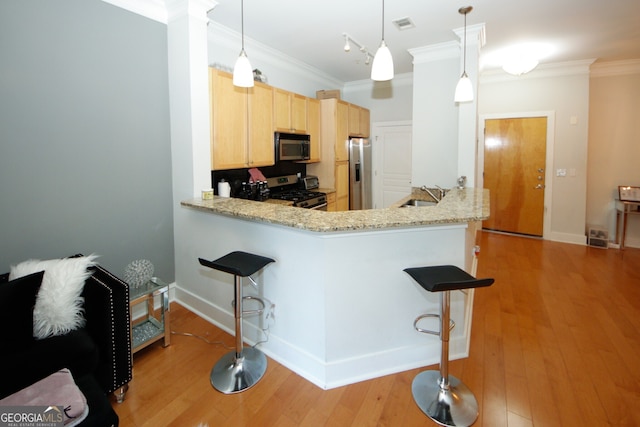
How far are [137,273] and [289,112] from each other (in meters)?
2.62

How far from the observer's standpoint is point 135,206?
280 centimetres

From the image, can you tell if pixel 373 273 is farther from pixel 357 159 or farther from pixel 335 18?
pixel 357 159

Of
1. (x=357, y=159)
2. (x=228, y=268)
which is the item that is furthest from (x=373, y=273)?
(x=357, y=159)

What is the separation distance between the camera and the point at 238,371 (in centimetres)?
211

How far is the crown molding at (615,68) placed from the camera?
15.2ft

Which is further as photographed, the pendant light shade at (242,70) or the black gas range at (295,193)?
the black gas range at (295,193)

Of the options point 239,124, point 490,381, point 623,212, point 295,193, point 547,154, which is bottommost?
point 490,381

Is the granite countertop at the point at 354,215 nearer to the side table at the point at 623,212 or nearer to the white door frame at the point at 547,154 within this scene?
the white door frame at the point at 547,154

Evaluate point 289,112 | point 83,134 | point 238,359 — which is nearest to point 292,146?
point 289,112

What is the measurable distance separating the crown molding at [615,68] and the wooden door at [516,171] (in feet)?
3.09

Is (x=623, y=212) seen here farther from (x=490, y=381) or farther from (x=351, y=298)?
(x=351, y=298)

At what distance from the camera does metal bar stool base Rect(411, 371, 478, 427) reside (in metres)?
1.75

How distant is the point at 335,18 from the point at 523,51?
2.65 meters

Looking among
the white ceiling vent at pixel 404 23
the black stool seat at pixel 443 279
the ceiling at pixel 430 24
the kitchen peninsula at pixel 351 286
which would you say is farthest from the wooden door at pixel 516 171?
the black stool seat at pixel 443 279
